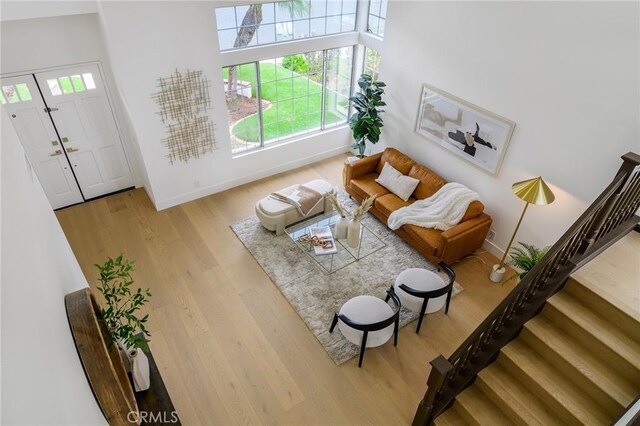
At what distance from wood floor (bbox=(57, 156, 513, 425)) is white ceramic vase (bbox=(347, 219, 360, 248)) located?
3.70 ft

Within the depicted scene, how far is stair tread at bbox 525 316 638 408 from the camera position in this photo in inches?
121

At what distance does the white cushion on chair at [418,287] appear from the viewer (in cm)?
462

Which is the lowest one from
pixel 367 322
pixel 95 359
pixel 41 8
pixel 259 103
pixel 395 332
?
pixel 395 332

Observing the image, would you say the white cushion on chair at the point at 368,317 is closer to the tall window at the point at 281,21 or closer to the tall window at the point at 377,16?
the tall window at the point at 281,21

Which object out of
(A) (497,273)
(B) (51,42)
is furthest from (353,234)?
(B) (51,42)

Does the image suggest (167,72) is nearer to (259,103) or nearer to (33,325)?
(259,103)

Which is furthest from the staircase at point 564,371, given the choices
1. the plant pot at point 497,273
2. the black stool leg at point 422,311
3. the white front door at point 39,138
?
the white front door at point 39,138

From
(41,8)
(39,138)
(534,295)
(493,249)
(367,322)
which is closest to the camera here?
(534,295)

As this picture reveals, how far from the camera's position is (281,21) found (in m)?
6.24

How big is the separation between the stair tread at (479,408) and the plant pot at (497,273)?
2168 mm

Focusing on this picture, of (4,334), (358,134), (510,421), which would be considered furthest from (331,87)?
(4,334)

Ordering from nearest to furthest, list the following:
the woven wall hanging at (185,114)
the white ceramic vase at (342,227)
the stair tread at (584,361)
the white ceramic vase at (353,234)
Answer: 1. the stair tread at (584,361)
2. the white ceramic vase at (353,234)
3. the white ceramic vase at (342,227)
4. the woven wall hanging at (185,114)

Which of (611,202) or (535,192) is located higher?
(611,202)

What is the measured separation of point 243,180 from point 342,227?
2516 millimetres
